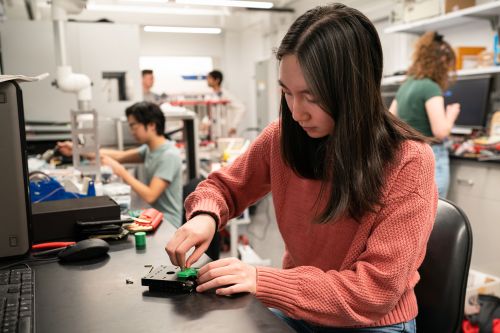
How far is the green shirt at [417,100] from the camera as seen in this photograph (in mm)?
2479

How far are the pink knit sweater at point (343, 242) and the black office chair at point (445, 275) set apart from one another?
2.5 inches

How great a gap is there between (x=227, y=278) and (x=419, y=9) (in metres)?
3.27

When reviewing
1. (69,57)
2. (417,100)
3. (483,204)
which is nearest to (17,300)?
(417,100)

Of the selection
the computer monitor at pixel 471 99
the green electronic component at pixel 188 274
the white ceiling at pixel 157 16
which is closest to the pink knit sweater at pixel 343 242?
the green electronic component at pixel 188 274

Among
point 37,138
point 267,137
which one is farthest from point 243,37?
point 267,137

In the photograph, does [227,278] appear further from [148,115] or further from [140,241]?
[148,115]

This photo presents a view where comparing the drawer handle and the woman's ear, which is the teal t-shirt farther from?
the drawer handle

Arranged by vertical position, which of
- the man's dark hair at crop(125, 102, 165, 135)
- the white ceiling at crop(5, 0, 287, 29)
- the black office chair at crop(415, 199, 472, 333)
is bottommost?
the black office chair at crop(415, 199, 472, 333)

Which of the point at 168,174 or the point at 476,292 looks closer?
the point at 476,292

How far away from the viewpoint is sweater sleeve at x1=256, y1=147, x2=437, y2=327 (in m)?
0.75

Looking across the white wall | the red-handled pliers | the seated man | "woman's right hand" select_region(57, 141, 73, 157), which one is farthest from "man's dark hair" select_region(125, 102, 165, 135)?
the red-handled pliers

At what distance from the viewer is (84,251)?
902 millimetres

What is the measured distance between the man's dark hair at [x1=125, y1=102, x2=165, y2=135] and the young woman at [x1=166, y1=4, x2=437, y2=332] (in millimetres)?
1491

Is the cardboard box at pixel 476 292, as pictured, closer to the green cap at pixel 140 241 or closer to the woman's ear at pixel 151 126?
the green cap at pixel 140 241
